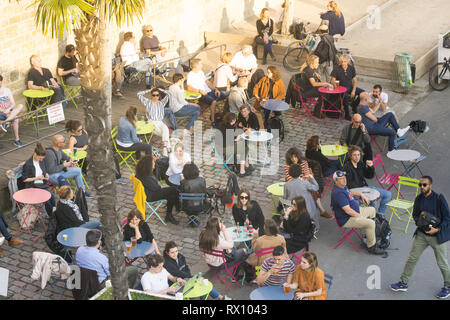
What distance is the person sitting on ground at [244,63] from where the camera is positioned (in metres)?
17.7

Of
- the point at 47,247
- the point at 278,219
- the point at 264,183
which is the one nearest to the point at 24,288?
the point at 47,247

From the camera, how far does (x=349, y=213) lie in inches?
444

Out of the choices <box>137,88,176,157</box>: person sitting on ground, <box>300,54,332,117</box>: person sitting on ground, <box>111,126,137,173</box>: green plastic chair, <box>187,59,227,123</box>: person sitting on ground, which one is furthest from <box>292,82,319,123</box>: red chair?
<box>111,126,137,173</box>: green plastic chair

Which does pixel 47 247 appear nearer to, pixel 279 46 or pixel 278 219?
pixel 278 219

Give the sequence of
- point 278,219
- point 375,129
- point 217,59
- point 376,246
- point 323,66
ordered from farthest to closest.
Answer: point 217,59, point 323,66, point 375,129, point 278,219, point 376,246

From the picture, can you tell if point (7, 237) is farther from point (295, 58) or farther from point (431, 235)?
point (295, 58)

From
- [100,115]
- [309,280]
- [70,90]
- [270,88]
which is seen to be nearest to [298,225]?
[309,280]

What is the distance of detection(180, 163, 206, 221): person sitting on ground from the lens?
12.0m

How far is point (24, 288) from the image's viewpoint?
1038 centimetres

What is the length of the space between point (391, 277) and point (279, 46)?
11.5 m

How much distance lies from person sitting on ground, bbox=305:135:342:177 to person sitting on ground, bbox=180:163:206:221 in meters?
2.51

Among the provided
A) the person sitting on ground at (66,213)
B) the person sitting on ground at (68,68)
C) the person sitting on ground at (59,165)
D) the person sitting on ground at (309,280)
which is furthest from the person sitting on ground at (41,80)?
the person sitting on ground at (309,280)

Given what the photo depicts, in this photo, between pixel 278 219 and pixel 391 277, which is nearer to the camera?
pixel 391 277

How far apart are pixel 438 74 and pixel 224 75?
20.6ft
